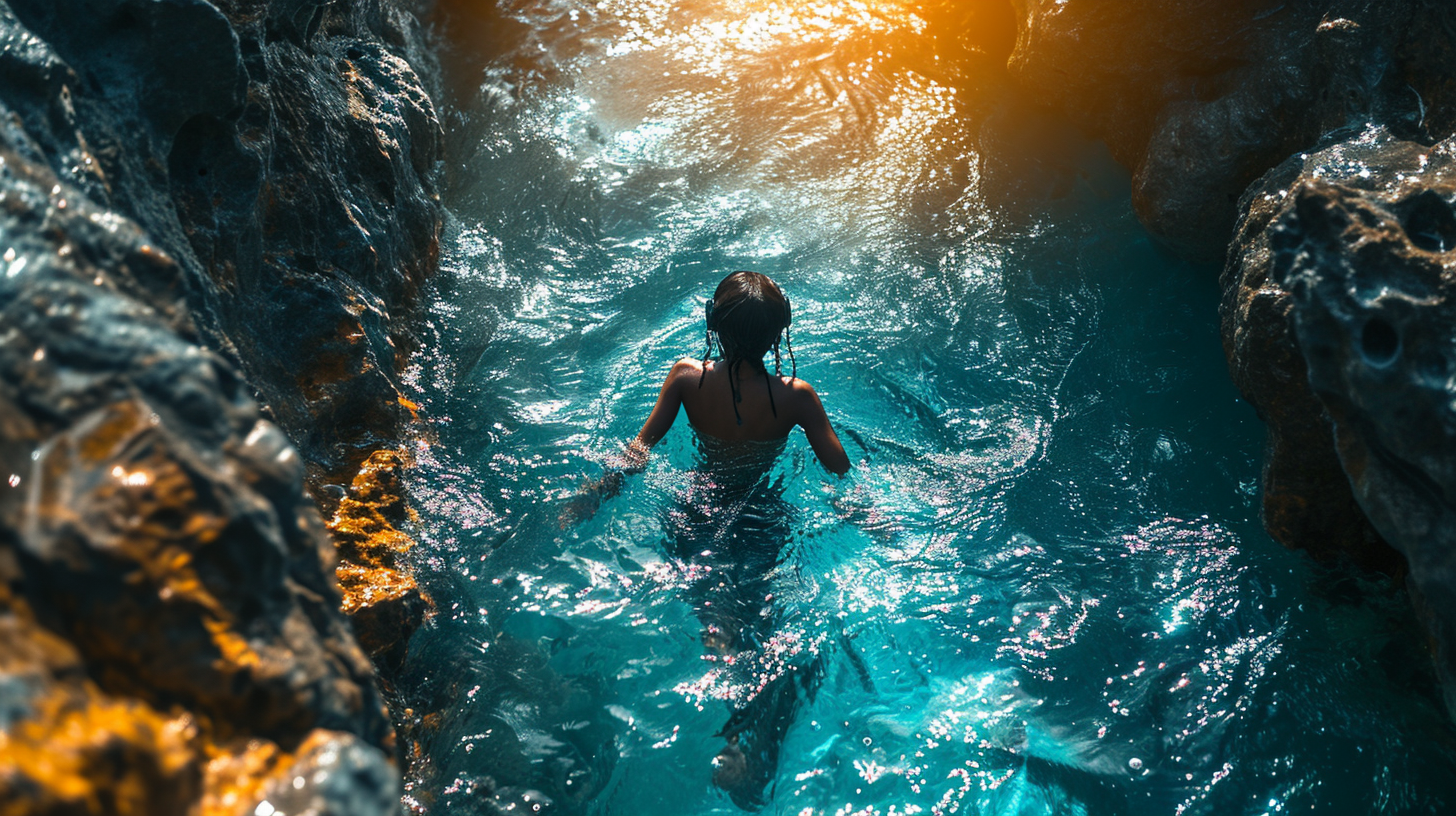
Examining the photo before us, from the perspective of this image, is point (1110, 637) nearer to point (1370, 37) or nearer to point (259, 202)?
point (1370, 37)

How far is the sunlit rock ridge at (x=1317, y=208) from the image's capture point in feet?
7.97

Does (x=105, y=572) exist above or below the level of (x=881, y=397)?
above

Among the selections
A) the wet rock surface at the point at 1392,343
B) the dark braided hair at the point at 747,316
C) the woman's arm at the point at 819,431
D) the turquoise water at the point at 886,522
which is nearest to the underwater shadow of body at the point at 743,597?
the turquoise water at the point at 886,522

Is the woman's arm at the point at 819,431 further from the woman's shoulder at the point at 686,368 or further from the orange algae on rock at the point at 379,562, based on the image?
the orange algae on rock at the point at 379,562

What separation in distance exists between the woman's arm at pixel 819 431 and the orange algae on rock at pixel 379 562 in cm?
164

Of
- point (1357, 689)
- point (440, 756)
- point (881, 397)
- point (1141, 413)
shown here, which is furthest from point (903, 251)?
point (440, 756)

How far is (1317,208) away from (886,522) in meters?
2.06

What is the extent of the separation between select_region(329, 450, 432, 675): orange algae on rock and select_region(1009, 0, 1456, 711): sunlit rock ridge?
306 cm

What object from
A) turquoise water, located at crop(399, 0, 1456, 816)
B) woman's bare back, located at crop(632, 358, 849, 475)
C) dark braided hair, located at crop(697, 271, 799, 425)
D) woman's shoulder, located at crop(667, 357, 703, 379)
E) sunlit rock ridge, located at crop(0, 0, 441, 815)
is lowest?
turquoise water, located at crop(399, 0, 1456, 816)

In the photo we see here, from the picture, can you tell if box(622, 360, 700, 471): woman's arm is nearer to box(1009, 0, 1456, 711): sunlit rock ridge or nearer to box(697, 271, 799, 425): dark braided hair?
box(697, 271, 799, 425): dark braided hair

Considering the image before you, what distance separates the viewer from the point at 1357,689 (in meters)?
3.19

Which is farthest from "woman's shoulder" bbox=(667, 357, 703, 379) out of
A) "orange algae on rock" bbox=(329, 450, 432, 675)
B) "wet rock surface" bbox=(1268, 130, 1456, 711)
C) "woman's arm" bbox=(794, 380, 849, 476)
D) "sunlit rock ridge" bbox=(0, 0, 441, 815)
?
"wet rock surface" bbox=(1268, 130, 1456, 711)

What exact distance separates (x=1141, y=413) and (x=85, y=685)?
4570 millimetres

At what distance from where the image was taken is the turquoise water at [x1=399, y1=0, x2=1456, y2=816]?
305 centimetres
